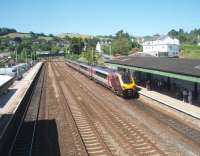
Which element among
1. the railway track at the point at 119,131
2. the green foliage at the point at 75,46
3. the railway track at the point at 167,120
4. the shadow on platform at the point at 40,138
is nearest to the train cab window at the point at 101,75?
the railway track at the point at 167,120

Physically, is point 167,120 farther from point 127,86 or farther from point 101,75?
point 101,75

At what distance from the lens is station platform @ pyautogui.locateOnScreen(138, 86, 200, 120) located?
24053mm

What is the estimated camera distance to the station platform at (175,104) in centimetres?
2405

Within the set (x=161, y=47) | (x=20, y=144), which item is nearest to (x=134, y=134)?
(x=20, y=144)

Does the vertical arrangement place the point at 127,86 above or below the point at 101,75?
below

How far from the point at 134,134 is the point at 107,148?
3.19 metres

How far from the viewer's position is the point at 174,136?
62.3ft

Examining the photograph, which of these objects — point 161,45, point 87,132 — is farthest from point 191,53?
point 87,132

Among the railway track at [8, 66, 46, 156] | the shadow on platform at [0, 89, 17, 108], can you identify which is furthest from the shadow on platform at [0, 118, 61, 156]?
the shadow on platform at [0, 89, 17, 108]

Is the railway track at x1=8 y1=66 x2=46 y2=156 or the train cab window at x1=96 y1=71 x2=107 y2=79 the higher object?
the train cab window at x1=96 y1=71 x2=107 y2=79

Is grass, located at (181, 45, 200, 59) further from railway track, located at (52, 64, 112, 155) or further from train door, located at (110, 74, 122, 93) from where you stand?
railway track, located at (52, 64, 112, 155)

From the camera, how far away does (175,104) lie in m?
27.5

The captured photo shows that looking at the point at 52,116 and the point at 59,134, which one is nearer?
the point at 59,134

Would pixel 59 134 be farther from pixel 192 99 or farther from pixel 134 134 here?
pixel 192 99
